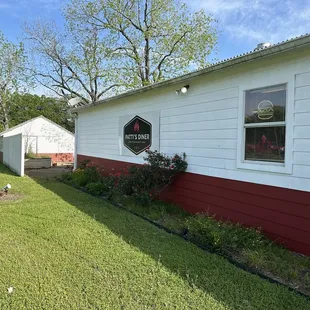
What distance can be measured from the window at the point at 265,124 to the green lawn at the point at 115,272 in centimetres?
173

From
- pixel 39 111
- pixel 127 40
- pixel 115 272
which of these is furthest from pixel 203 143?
pixel 39 111

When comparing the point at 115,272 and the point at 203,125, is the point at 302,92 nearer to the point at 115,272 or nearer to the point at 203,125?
the point at 203,125

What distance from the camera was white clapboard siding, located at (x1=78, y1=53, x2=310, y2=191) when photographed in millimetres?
3666

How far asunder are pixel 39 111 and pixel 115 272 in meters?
38.5

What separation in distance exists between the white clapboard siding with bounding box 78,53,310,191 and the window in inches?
5.2

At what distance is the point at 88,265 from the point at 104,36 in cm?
1856

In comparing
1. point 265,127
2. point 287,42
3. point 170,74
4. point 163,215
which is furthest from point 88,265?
point 170,74

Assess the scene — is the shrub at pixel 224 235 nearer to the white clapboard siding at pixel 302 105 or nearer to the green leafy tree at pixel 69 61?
the white clapboard siding at pixel 302 105

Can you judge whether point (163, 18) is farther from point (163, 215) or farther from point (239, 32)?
point (163, 215)

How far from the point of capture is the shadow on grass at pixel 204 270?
8.67 ft

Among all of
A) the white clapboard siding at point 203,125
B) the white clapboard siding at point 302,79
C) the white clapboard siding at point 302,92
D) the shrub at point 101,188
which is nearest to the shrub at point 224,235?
the white clapboard siding at point 203,125

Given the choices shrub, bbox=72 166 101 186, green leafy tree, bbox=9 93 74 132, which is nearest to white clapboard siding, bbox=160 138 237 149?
shrub, bbox=72 166 101 186

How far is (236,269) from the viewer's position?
327cm

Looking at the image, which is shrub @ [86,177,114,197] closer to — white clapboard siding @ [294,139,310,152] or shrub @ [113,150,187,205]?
shrub @ [113,150,187,205]
